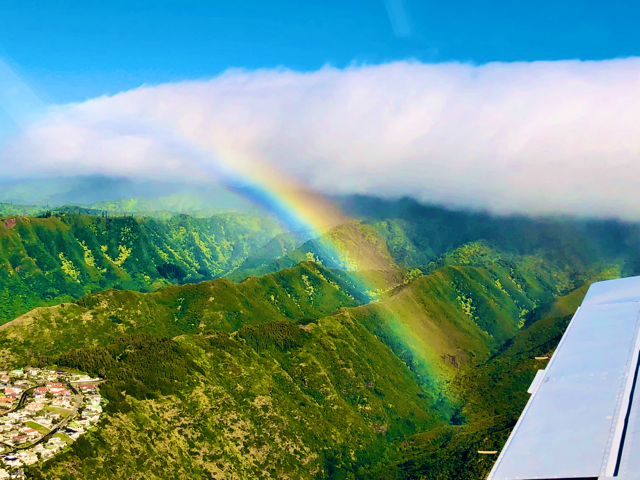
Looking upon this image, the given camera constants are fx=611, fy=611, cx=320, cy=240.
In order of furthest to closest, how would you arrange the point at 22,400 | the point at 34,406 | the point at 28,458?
1. the point at 22,400
2. the point at 34,406
3. the point at 28,458

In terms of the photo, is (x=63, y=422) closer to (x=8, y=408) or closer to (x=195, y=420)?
(x=8, y=408)

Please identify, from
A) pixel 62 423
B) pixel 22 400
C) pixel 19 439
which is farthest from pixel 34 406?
pixel 19 439

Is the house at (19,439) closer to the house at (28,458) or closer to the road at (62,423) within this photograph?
the road at (62,423)

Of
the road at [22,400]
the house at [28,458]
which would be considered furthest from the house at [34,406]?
the house at [28,458]

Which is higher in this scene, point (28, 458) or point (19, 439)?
point (19, 439)

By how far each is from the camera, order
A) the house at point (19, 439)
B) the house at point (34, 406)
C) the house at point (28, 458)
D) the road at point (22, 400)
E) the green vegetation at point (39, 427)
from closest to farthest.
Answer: the house at point (28, 458) < the house at point (19, 439) < the green vegetation at point (39, 427) < the road at point (22, 400) < the house at point (34, 406)

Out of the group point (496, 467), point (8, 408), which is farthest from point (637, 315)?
point (8, 408)

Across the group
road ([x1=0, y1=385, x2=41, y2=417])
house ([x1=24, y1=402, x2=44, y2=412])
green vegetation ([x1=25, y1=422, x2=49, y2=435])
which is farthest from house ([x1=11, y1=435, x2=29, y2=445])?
house ([x1=24, y1=402, x2=44, y2=412])

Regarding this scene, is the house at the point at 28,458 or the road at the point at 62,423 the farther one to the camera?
the road at the point at 62,423

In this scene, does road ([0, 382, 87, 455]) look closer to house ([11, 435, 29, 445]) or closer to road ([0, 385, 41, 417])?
road ([0, 385, 41, 417])

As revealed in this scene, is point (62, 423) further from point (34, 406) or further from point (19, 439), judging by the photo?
point (19, 439)

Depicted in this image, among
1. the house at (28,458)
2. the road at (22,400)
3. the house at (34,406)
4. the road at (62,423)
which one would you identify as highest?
the road at (22,400)
